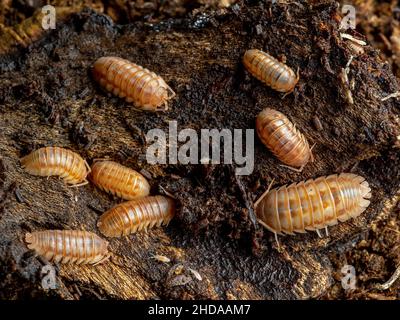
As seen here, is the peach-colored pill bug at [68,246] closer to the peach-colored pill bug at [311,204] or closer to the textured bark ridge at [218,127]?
the textured bark ridge at [218,127]

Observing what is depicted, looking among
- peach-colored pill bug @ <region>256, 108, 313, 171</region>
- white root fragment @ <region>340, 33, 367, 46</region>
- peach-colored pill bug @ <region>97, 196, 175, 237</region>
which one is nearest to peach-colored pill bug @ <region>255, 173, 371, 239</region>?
peach-colored pill bug @ <region>256, 108, 313, 171</region>

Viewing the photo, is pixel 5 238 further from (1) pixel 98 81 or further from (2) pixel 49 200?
(1) pixel 98 81

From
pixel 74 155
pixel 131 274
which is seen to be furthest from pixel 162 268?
pixel 74 155

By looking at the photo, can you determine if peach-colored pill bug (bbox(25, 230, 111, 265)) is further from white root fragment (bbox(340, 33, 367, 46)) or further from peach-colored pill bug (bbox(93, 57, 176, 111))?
white root fragment (bbox(340, 33, 367, 46))

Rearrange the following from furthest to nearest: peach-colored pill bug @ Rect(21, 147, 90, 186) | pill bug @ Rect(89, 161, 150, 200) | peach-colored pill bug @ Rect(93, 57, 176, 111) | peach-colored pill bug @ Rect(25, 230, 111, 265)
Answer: peach-colored pill bug @ Rect(93, 57, 176, 111) < pill bug @ Rect(89, 161, 150, 200) < peach-colored pill bug @ Rect(21, 147, 90, 186) < peach-colored pill bug @ Rect(25, 230, 111, 265)

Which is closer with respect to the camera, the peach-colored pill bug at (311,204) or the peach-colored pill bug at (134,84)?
the peach-colored pill bug at (311,204)

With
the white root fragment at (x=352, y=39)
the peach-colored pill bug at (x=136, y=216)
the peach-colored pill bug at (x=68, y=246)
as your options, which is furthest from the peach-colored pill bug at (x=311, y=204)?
the peach-colored pill bug at (x=68, y=246)
